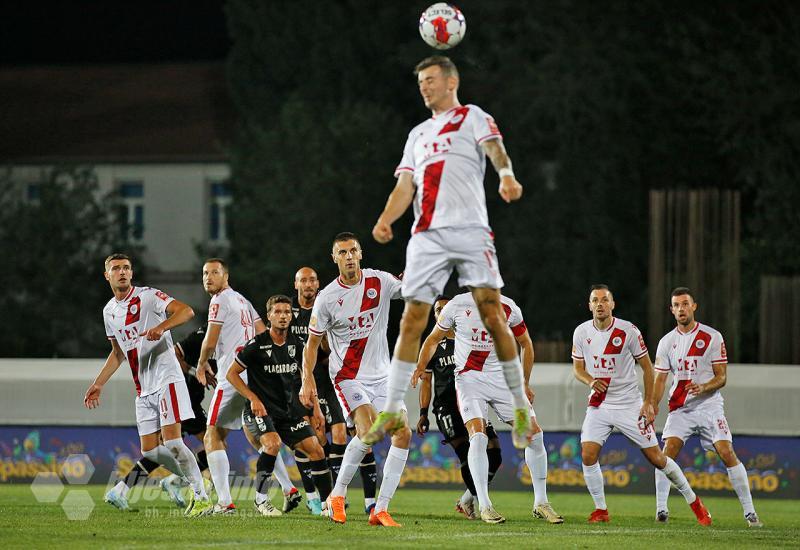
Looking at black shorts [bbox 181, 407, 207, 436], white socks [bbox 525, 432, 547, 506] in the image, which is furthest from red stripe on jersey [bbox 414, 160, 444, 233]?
black shorts [bbox 181, 407, 207, 436]

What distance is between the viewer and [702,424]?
47.0 ft

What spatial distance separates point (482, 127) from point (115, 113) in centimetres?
4031

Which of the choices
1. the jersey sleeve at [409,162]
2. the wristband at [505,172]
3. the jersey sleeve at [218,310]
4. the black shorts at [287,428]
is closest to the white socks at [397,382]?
the jersey sleeve at [409,162]

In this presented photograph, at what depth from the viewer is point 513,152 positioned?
40094 mm

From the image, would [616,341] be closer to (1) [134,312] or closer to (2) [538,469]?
(2) [538,469]

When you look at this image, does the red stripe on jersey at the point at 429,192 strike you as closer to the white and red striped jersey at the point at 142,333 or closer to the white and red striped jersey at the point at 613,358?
the white and red striped jersey at the point at 142,333

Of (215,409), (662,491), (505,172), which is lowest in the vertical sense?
(662,491)

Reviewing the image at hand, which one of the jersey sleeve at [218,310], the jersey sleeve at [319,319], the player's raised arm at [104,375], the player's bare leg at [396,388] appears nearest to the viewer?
the player's bare leg at [396,388]

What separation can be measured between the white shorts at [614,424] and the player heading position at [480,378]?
1.05 metres

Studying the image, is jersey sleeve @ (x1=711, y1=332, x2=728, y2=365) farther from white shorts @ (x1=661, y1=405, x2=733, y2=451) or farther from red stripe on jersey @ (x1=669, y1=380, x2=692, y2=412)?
white shorts @ (x1=661, y1=405, x2=733, y2=451)

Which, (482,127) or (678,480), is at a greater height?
(482,127)

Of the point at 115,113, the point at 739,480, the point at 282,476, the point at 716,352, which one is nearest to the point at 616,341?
the point at 716,352

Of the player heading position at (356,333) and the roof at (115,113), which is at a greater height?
the roof at (115,113)

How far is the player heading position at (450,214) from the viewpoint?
9672 mm
